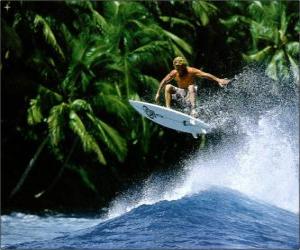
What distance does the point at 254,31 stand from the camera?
23984 mm

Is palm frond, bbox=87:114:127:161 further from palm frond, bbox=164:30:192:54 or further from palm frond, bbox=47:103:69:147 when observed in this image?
palm frond, bbox=164:30:192:54

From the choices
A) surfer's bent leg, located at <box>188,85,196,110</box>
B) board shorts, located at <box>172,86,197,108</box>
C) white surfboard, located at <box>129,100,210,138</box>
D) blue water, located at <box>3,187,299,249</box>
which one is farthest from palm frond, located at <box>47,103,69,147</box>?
surfer's bent leg, located at <box>188,85,196,110</box>

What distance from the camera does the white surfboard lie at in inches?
526

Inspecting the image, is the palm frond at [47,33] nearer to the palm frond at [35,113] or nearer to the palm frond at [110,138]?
the palm frond at [35,113]

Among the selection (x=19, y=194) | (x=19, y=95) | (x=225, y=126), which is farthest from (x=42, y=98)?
(x=225, y=126)

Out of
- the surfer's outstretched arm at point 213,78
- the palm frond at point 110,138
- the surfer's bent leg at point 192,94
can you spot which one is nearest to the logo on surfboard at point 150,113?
the surfer's bent leg at point 192,94

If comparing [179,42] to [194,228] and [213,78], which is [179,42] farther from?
[194,228]

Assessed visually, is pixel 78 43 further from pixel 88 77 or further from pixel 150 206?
pixel 150 206

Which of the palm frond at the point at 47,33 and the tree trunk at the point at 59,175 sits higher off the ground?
the palm frond at the point at 47,33

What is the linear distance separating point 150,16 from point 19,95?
16.0 ft

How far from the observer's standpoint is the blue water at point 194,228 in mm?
10641

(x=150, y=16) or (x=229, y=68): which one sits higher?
(x=150, y=16)

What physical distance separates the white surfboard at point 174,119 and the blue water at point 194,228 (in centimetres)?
131

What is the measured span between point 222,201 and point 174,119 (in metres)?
1.78
